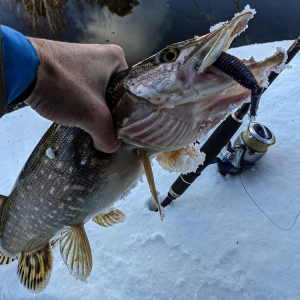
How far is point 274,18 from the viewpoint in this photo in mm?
4422

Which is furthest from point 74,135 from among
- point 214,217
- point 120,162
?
point 214,217

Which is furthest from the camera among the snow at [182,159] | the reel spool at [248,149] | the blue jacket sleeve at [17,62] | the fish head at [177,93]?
the reel spool at [248,149]

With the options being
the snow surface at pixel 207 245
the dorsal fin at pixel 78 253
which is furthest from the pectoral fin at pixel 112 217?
the snow surface at pixel 207 245

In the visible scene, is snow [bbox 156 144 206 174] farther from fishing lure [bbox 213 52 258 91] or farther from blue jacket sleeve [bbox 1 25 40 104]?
blue jacket sleeve [bbox 1 25 40 104]

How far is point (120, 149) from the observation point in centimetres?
93

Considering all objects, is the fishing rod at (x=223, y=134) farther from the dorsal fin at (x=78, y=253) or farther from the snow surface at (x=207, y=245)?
the dorsal fin at (x=78, y=253)

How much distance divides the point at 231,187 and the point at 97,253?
85 cm

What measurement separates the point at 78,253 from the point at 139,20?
5.11 metres

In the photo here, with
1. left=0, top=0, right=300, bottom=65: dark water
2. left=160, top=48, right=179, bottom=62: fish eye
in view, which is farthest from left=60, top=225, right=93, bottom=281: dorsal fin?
left=0, top=0, right=300, bottom=65: dark water

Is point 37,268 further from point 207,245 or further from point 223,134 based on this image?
point 223,134

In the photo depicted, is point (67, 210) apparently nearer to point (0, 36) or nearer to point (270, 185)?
point (0, 36)

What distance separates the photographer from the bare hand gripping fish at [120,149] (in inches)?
28.5

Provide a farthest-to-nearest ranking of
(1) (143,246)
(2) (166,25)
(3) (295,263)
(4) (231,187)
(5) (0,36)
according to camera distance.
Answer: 1. (2) (166,25)
2. (4) (231,187)
3. (1) (143,246)
4. (3) (295,263)
5. (5) (0,36)

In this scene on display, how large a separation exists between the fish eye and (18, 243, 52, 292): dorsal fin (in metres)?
0.90
